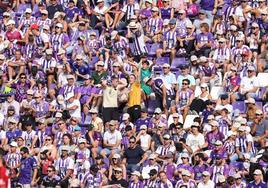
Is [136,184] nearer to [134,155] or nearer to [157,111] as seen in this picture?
[134,155]

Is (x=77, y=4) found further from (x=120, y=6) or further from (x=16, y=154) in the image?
(x=16, y=154)

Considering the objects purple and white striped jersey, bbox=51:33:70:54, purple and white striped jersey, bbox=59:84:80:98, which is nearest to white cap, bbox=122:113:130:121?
purple and white striped jersey, bbox=59:84:80:98

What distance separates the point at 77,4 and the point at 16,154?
571cm

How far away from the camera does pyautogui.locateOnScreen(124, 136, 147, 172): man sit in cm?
3178

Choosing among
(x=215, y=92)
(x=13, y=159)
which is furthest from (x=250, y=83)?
(x=13, y=159)

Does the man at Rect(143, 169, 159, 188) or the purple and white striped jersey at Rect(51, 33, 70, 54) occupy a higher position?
the purple and white striped jersey at Rect(51, 33, 70, 54)

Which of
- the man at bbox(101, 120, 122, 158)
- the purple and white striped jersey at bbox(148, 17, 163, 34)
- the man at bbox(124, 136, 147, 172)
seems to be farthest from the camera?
the purple and white striped jersey at bbox(148, 17, 163, 34)

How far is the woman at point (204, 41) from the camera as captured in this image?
3447 centimetres

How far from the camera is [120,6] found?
1444 inches

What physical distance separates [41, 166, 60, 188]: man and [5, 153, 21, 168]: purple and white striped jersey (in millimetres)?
930

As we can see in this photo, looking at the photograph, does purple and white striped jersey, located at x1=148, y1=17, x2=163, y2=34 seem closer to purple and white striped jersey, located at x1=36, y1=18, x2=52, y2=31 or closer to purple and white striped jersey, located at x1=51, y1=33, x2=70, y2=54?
purple and white striped jersey, located at x1=51, y1=33, x2=70, y2=54

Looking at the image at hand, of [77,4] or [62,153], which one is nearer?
[62,153]

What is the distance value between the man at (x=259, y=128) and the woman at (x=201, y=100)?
1281 mm

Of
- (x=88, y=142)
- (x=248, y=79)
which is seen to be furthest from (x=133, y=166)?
(x=248, y=79)
